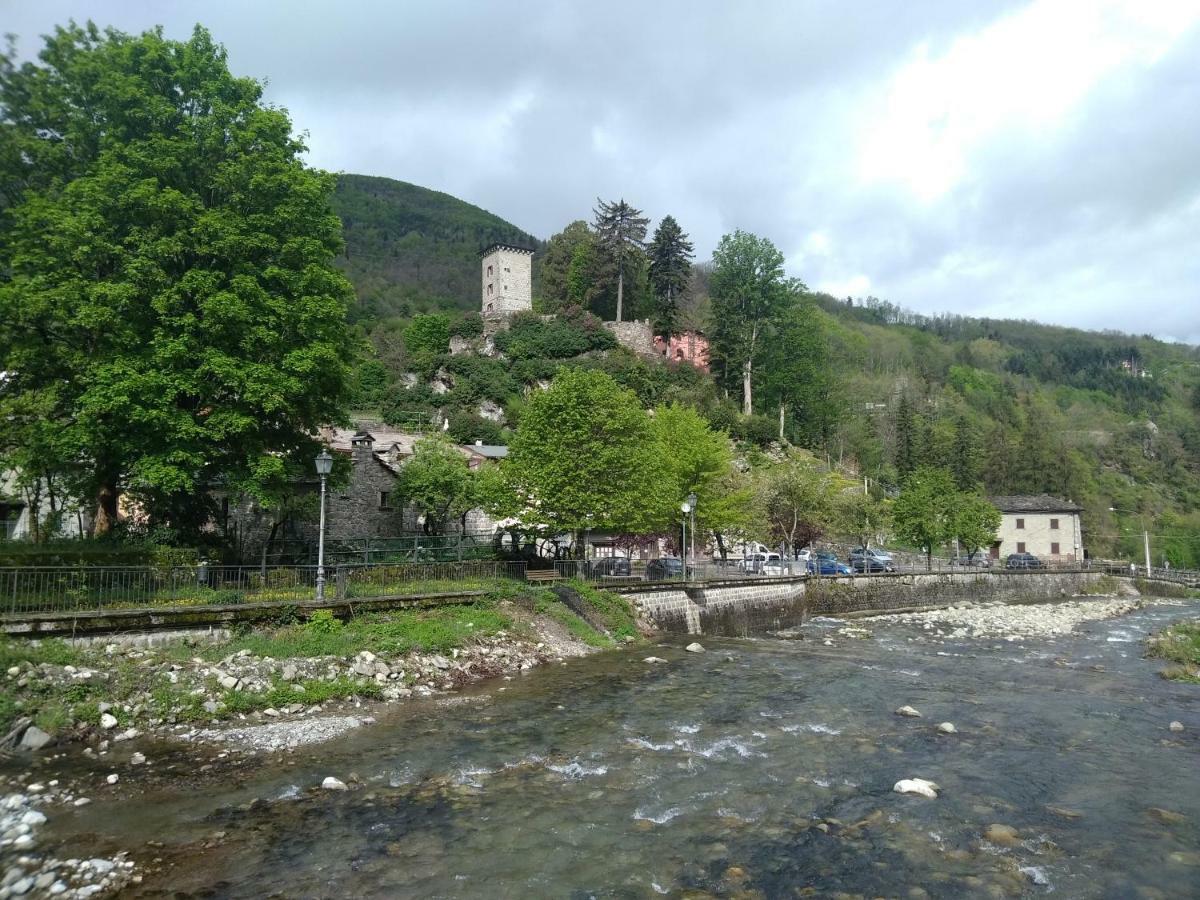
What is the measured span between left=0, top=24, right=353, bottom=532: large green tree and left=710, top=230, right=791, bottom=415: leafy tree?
200ft

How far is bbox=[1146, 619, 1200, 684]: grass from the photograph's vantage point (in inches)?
850

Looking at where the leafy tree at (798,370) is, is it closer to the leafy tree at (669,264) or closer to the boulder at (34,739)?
the leafy tree at (669,264)

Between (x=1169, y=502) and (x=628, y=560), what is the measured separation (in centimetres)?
11471

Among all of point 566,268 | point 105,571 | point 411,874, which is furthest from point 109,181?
point 566,268

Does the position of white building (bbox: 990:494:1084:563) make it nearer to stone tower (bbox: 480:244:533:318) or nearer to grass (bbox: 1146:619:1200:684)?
grass (bbox: 1146:619:1200:684)

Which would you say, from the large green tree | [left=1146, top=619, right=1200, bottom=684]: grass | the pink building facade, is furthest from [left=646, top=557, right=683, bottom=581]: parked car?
the pink building facade

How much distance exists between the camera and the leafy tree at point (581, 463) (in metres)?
30.4

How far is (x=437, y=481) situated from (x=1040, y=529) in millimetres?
70132

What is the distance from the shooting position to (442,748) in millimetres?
13117

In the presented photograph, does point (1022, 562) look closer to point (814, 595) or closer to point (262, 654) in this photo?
point (814, 595)

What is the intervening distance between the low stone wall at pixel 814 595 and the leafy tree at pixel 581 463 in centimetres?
367

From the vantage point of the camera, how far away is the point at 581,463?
100 feet

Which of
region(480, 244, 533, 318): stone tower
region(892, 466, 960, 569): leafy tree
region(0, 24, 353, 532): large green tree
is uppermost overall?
region(480, 244, 533, 318): stone tower

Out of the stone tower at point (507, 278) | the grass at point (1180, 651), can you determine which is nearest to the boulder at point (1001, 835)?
the grass at point (1180, 651)
